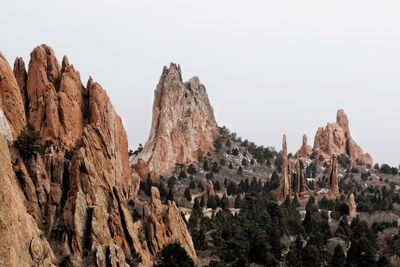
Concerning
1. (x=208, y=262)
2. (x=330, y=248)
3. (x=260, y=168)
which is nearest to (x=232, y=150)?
(x=260, y=168)

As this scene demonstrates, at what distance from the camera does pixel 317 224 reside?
82688 millimetres

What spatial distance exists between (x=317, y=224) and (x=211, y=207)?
23.9 m

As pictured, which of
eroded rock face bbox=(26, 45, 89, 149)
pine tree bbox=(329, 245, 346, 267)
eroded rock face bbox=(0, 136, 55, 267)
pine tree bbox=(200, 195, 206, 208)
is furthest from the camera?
pine tree bbox=(200, 195, 206, 208)

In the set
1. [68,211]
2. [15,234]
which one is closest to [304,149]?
[68,211]

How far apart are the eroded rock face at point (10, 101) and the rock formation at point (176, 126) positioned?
6928cm

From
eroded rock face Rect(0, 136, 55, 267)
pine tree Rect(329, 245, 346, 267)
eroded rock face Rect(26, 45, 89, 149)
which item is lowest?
pine tree Rect(329, 245, 346, 267)

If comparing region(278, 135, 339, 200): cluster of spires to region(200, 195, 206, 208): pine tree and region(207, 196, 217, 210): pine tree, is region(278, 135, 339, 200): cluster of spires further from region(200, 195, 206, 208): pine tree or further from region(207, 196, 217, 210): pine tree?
region(207, 196, 217, 210): pine tree

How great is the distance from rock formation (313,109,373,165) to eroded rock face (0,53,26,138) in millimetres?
116771

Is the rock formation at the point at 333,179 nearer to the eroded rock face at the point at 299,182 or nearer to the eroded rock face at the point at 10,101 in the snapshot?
the eroded rock face at the point at 299,182

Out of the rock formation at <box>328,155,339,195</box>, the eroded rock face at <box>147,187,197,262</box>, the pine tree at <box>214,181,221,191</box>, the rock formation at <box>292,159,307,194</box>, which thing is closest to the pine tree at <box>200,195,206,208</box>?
the pine tree at <box>214,181,221,191</box>

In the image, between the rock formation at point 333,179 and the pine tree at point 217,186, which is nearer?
the rock formation at point 333,179

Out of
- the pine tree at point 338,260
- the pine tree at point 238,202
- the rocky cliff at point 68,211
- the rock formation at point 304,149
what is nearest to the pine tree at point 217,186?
the pine tree at point 238,202

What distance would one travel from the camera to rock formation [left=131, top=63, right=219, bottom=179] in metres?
131

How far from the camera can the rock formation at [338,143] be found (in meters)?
159
